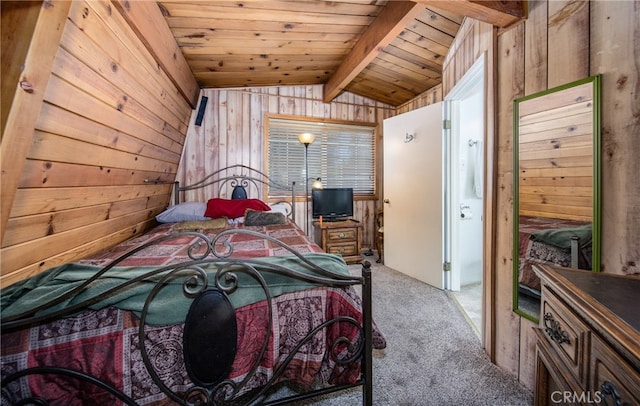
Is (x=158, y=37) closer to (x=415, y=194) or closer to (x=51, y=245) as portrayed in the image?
(x=51, y=245)

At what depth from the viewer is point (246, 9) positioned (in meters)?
1.85

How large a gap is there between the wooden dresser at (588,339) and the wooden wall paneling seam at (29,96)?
182 centimetres

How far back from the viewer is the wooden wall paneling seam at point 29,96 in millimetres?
866

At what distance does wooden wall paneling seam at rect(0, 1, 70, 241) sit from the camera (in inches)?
34.1

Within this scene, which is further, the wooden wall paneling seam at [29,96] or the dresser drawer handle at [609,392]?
the wooden wall paneling seam at [29,96]

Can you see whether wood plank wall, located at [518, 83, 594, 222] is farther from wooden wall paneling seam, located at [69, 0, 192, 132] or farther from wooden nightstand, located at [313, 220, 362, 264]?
wooden wall paneling seam, located at [69, 0, 192, 132]

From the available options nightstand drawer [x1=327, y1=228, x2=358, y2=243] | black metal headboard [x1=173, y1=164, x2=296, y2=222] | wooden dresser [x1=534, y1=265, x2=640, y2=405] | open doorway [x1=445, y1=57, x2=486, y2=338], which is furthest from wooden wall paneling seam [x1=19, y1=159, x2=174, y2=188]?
open doorway [x1=445, y1=57, x2=486, y2=338]

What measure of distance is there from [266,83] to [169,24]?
58.0 inches

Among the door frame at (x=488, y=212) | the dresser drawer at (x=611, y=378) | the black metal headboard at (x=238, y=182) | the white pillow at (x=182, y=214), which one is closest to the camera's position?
the dresser drawer at (x=611, y=378)

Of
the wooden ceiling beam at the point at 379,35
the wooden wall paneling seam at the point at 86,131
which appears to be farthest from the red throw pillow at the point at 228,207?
the wooden ceiling beam at the point at 379,35

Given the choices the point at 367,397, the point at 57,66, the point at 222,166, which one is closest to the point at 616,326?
the point at 367,397

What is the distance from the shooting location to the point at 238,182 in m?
3.32

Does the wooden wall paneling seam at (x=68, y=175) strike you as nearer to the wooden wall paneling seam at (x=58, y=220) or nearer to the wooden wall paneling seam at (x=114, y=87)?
the wooden wall paneling seam at (x=58, y=220)

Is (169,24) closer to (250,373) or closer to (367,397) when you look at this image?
(250,373)
